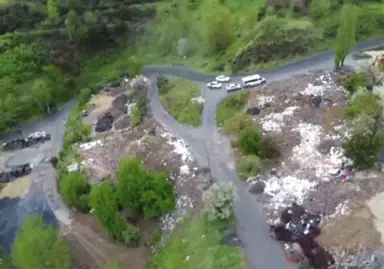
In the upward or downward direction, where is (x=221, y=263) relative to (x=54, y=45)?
downward

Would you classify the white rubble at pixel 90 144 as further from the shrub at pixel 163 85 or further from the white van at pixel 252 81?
the white van at pixel 252 81

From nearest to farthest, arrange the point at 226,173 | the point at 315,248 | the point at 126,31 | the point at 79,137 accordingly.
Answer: the point at 315,248 < the point at 226,173 < the point at 79,137 < the point at 126,31

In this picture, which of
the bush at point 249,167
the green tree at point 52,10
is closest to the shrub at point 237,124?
the bush at point 249,167

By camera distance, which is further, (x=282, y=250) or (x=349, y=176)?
(x=349, y=176)

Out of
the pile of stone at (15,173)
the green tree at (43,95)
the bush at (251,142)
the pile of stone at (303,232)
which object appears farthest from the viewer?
the green tree at (43,95)

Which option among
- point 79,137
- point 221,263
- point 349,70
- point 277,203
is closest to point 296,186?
point 277,203

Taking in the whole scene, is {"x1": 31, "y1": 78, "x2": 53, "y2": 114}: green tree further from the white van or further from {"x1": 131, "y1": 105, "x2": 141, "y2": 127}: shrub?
the white van

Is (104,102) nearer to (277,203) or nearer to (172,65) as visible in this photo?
(172,65)
